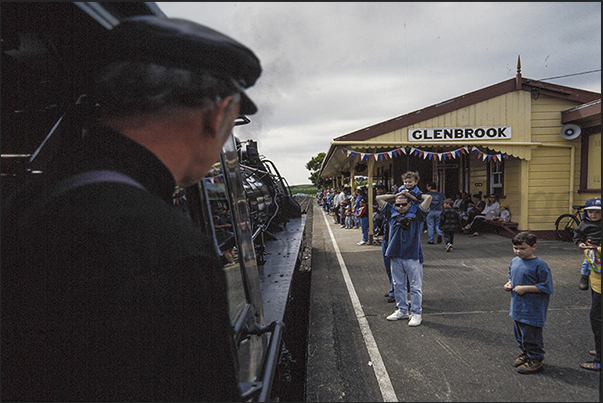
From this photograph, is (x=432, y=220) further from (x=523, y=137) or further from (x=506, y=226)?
(x=523, y=137)

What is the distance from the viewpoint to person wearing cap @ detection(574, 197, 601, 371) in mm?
3049

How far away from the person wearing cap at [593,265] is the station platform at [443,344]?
0.22m

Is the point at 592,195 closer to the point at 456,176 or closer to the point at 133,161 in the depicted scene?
the point at 456,176

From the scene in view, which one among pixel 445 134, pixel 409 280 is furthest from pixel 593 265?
pixel 445 134

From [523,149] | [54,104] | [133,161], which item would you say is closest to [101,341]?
[133,161]

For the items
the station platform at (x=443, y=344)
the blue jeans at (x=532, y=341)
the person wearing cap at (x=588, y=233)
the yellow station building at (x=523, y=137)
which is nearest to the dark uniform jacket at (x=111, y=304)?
the station platform at (x=443, y=344)

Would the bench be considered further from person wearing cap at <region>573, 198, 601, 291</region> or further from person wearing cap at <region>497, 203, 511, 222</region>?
person wearing cap at <region>573, 198, 601, 291</region>

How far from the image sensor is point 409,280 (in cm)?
425

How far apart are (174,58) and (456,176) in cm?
1483

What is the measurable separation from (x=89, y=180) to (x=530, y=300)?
3.36 m

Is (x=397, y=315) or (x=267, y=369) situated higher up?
(x=267, y=369)

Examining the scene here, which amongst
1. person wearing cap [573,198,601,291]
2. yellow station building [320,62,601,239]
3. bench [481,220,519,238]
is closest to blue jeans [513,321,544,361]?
person wearing cap [573,198,601,291]

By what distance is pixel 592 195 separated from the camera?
30.5 feet

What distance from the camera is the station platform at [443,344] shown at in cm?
286
